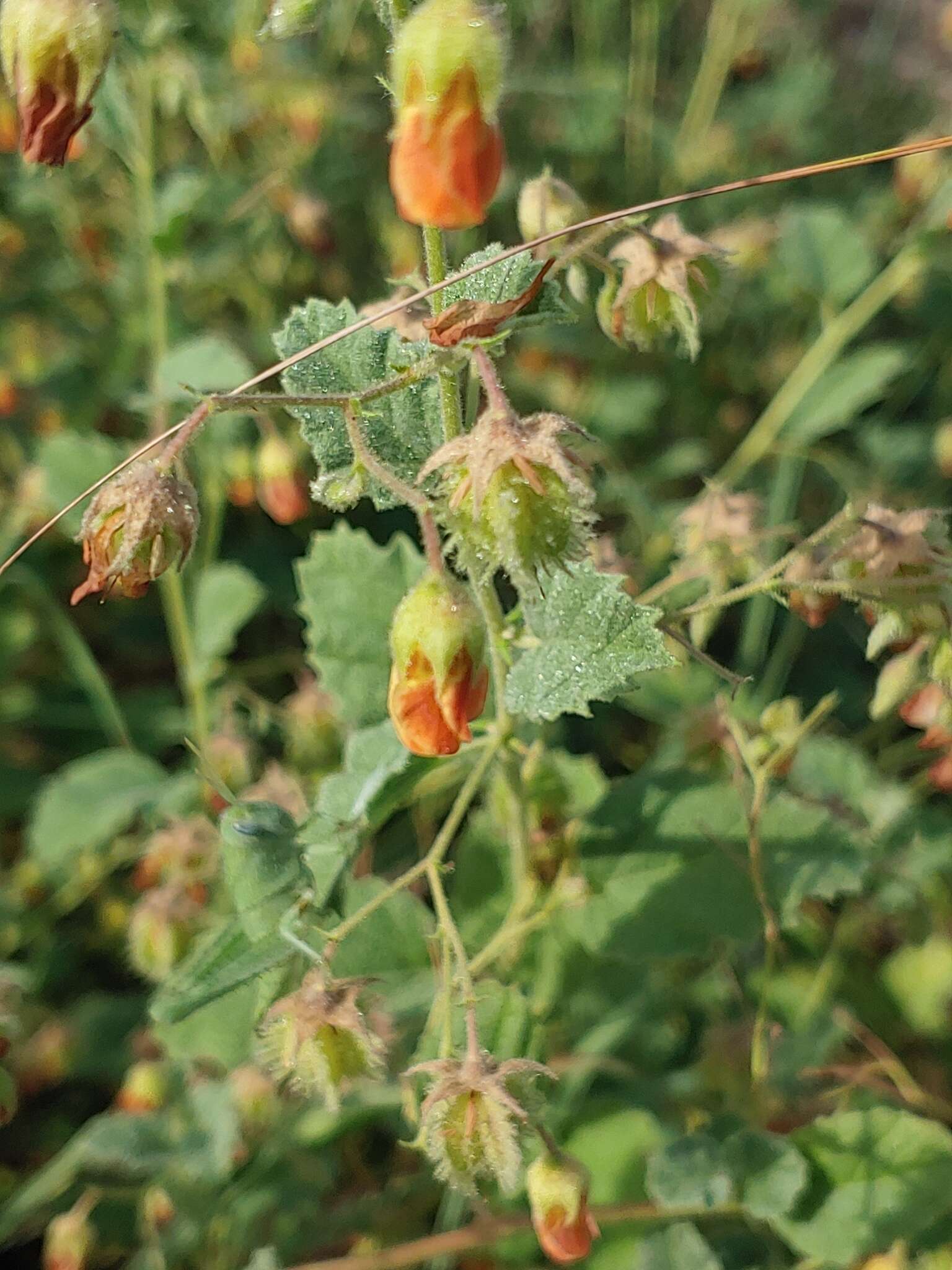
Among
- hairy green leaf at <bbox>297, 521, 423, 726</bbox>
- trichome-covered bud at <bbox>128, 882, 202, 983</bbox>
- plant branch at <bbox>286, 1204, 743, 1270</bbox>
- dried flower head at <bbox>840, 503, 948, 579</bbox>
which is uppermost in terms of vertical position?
dried flower head at <bbox>840, 503, 948, 579</bbox>

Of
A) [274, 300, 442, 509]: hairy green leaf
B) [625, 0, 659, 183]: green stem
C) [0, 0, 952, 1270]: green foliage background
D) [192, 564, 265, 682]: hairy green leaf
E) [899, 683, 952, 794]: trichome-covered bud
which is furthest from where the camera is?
[625, 0, 659, 183]: green stem

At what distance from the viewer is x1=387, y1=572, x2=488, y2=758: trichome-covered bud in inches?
31.5

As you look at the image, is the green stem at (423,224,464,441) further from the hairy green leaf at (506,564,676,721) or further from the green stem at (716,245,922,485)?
the green stem at (716,245,922,485)

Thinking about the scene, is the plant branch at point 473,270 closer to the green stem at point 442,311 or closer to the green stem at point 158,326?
the green stem at point 442,311

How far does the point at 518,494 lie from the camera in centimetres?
73

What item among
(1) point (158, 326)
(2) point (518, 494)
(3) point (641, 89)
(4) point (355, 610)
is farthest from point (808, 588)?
(3) point (641, 89)

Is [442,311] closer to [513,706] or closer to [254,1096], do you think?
[513,706]

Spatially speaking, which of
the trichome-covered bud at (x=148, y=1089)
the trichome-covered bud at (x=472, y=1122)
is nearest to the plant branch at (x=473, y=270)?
the trichome-covered bud at (x=472, y=1122)

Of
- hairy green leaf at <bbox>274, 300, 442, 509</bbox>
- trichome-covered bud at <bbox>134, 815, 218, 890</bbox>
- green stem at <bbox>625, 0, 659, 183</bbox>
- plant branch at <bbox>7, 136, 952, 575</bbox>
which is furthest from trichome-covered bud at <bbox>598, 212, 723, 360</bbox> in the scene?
green stem at <bbox>625, 0, 659, 183</bbox>

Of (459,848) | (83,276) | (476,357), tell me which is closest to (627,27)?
(83,276)

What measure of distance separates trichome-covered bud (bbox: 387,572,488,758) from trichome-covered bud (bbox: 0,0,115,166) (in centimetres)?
42

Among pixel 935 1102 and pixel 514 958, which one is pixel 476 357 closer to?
pixel 514 958

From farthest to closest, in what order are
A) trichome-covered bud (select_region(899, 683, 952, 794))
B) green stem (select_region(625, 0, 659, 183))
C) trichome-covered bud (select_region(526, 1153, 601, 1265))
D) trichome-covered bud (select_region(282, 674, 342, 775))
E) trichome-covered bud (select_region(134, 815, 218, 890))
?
green stem (select_region(625, 0, 659, 183)), trichome-covered bud (select_region(282, 674, 342, 775)), trichome-covered bud (select_region(134, 815, 218, 890)), trichome-covered bud (select_region(899, 683, 952, 794)), trichome-covered bud (select_region(526, 1153, 601, 1265))

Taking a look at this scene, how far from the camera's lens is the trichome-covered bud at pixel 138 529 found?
2.67 feet
